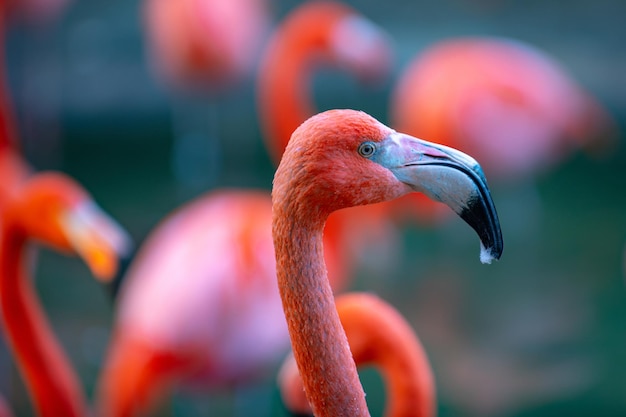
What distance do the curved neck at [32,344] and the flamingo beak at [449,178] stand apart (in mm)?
1272

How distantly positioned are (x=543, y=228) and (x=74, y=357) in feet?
8.56

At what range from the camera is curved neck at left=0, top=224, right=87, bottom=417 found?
2.15 meters

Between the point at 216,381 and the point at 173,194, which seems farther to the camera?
the point at 173,194

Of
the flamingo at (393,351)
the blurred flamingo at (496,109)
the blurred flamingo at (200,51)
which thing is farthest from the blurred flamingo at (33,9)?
the flamingo at (393,351)

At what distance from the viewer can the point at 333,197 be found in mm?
1207

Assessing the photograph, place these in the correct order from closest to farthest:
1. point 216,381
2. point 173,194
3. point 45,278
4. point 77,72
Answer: point 216,381
point 45,278
point 173,194
point 77,72

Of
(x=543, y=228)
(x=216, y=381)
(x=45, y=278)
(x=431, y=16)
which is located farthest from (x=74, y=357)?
(x=431, y=16)

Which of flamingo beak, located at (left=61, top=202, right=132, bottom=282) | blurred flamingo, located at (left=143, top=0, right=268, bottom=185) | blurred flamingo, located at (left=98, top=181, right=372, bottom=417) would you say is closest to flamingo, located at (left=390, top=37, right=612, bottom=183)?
blurred flamingo, located at (left=143, top=0, right=268, bottom=185)

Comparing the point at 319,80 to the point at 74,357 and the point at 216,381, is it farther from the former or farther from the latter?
the point at 216,381

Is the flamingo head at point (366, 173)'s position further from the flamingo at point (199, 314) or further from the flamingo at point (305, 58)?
the flamingo at point (305, 58)

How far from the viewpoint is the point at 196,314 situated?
2.40m

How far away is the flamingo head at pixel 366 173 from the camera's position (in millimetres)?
1187

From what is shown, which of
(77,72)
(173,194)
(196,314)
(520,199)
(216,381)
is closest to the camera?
(196,314)

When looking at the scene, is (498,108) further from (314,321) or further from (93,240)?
(314,321)
